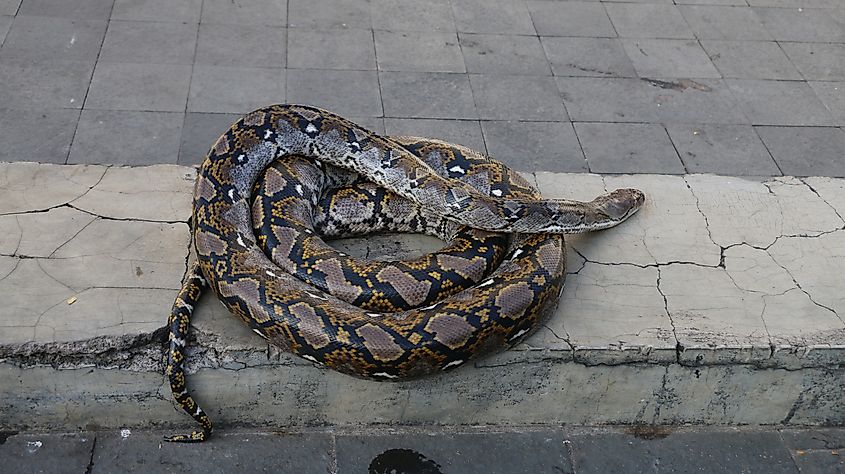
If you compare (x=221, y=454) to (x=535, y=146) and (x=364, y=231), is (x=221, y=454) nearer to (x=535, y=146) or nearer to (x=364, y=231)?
(x=364, y=231)

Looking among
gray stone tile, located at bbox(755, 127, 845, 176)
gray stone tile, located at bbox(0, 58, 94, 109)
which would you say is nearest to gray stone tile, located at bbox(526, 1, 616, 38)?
gray stone tile, located at bbox(755, 127, 845, 176)

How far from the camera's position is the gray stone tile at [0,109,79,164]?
6.21 metres

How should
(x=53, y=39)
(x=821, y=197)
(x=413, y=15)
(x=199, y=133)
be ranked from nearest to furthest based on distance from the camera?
(x=821, y=197)
(x=199, y=133)
(x=53, y=39)
(x=413, y=15)

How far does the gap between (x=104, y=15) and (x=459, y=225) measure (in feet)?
15.1

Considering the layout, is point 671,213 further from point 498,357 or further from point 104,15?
point 104,15

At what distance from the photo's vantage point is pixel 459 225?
17.3 ft

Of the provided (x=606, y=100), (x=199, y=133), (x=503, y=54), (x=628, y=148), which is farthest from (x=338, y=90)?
(x=628, y=148)

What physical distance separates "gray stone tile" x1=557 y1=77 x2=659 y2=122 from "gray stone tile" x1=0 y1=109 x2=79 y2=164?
4.19 metres

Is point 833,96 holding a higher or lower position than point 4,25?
lower

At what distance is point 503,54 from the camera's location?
8039 mm

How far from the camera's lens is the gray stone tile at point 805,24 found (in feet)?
28.9

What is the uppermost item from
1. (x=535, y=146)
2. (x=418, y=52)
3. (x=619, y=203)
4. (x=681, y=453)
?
(x=619, y=203)

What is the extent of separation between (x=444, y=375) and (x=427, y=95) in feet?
11.2

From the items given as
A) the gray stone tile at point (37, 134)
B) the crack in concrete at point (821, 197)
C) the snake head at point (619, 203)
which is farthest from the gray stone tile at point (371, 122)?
the crack in concrete at point (821, 197)
